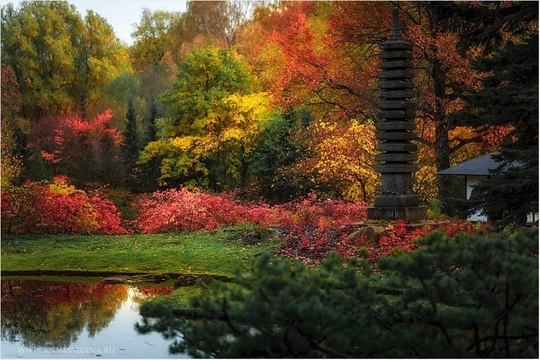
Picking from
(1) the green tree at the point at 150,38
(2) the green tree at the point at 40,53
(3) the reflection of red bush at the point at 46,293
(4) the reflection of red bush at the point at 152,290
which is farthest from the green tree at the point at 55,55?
(4) the reflection of red bush at the point at 152,290

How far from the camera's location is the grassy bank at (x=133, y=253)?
1529 cm

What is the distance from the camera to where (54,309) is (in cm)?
1216

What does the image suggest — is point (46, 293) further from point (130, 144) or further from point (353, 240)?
point (130, 144)

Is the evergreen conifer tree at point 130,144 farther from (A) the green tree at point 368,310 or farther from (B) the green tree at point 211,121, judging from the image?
(A) the green tree at point 368,310

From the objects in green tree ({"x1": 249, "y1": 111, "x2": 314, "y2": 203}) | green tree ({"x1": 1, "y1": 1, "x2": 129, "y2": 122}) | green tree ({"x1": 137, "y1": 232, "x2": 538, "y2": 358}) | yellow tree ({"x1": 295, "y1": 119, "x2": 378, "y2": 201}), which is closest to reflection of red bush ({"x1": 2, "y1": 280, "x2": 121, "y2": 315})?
green tree ({"x1": 137, "y1": 232, "x2": 538, "y2": 358})

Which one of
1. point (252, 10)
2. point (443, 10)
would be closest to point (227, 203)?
point (443, 10)

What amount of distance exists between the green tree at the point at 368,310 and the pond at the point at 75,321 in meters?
3.04

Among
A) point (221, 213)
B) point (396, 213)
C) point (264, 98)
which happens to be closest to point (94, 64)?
point (264, 98)

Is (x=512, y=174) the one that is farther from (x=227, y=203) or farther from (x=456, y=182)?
(x=456, y=182)

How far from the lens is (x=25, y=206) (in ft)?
63.6

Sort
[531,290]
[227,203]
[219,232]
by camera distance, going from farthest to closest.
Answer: [227,203]
[219,232]
[531,290]

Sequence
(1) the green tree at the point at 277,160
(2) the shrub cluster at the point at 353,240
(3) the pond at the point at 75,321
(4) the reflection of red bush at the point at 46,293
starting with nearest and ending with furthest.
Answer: (3) the pond at the point at 75,321
(4) the reflection of red bush at the point at 46,293
(2) the shrub cluster at the point at 353,240
(1) the green tree at the point at 277,160

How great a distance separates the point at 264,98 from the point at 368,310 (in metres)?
22.6

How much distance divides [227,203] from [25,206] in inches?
193
